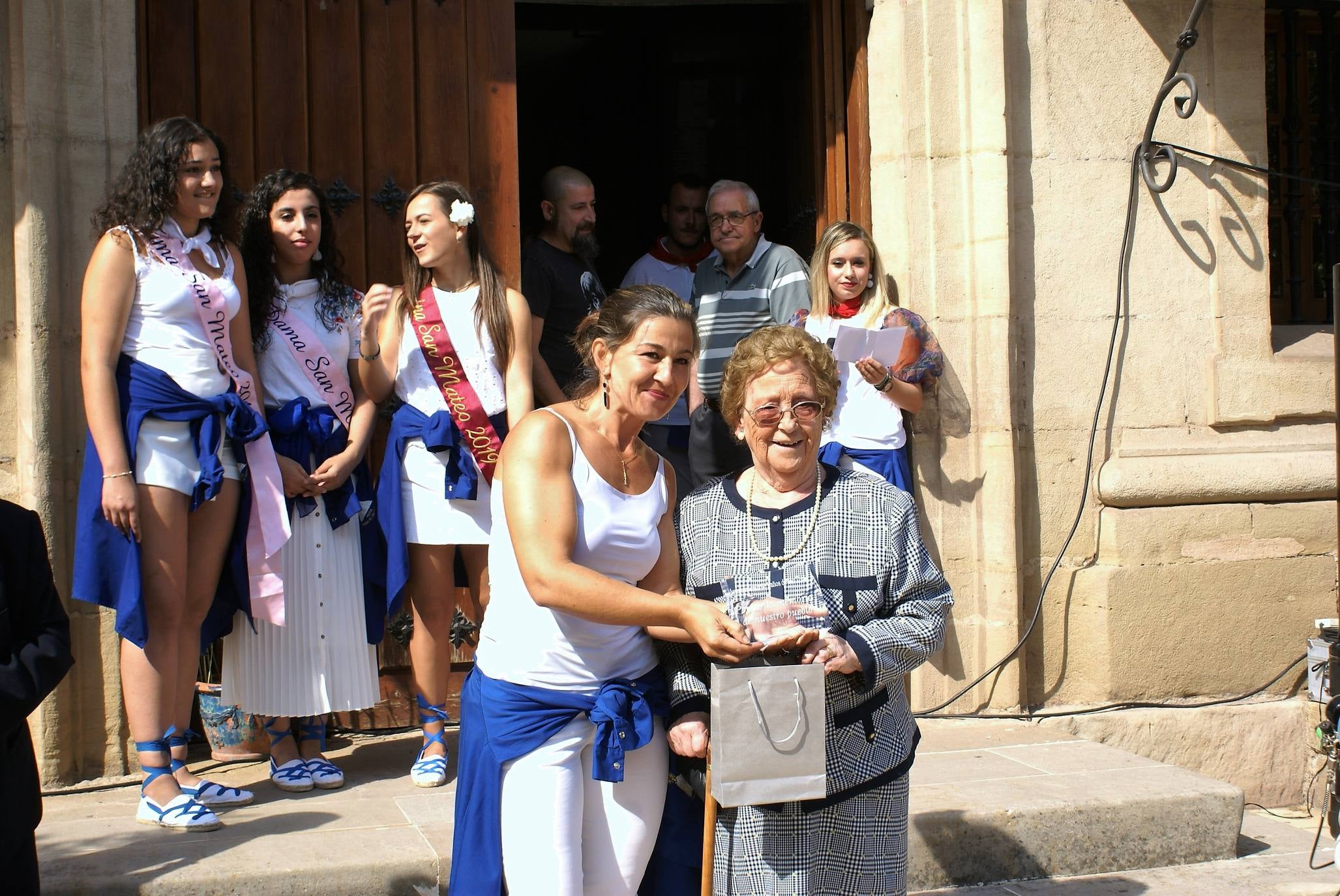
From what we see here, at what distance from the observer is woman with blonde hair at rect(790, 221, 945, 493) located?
4871 mm

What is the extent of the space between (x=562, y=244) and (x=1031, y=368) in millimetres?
1891

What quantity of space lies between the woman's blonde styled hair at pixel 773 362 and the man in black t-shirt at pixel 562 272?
1968 mm

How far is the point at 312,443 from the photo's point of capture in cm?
415

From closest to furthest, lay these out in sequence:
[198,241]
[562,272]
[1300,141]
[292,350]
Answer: [198,241] < [292,350] < [562,272] < [1300,141]

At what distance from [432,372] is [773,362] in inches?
67.5

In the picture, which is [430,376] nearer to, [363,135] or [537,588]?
[363,135]

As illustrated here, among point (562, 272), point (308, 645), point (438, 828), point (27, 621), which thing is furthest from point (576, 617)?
point (562, 272)

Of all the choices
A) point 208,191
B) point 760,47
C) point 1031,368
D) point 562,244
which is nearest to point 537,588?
point 208,191

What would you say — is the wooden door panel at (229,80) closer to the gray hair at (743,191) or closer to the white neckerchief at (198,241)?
the white neckerchief at (198,241)

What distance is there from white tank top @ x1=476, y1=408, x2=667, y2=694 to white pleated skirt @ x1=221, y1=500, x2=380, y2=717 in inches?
61.5

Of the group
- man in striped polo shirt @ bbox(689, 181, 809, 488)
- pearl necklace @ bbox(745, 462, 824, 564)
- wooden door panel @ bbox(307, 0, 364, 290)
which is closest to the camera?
pearl necklace @ bbox(745, 462, 824, 564)

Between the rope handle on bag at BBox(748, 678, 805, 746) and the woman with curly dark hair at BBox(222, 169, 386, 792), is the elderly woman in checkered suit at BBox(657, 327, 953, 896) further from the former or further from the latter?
the woman with curly dark hair at BBox(222, 169, 386, 792)

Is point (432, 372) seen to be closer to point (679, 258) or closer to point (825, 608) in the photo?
point (679, 258)

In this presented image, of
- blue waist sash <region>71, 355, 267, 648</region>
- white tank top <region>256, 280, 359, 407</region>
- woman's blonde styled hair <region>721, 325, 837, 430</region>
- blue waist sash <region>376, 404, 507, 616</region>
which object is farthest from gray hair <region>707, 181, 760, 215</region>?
woman's blonde styled hair <region>721, 325, 837, 430</region>
